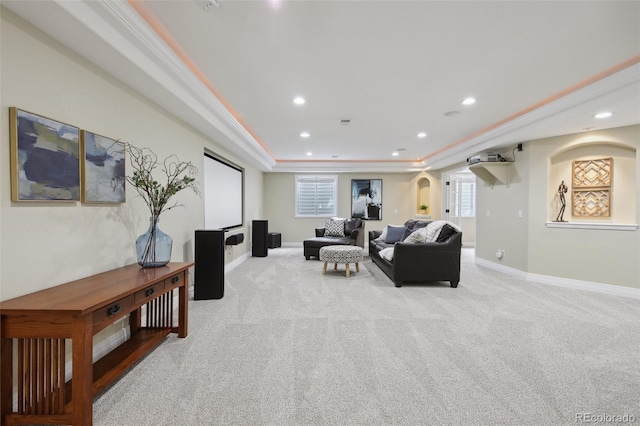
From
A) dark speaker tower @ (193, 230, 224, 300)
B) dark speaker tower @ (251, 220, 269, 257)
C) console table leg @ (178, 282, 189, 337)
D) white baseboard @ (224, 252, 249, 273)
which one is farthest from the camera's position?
dark speaker tower @ (251, 220, 269, 257)

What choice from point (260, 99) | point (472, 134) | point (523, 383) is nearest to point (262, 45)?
point (260, 99)

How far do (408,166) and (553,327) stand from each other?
6.19m

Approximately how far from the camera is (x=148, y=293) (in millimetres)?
2117

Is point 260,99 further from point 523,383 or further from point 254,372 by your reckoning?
point 523,383

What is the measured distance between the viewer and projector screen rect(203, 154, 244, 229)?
4.70 meters

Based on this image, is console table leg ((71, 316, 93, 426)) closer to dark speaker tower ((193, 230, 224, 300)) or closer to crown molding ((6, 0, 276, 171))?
crown molding ((6, 0, 276, 171))

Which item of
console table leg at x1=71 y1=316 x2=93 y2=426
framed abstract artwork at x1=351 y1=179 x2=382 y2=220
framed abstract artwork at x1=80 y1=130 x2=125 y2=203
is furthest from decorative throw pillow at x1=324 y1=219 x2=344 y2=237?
console table leg at x1=71 y1=316 x2=93 y2=426

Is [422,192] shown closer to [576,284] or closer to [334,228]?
[334,228]

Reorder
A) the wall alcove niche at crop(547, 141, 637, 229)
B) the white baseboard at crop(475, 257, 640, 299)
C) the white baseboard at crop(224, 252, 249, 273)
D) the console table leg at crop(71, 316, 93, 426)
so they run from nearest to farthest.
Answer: the console table leg at crop(71, 316, 93, 426) < the white baseboard at crop(475, 257, 640, 299) < the wall alcove niche at crop(547, 141, 637, 229) < the white baseboard at crop(224, 252, 249, 273)

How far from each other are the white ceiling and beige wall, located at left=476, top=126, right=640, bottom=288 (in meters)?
0.44

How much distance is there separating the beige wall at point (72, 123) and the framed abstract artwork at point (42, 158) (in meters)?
0.04

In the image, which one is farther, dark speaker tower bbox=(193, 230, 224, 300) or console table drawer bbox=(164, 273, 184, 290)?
dark speaker tower bbox=(193, 230, 224, 300)

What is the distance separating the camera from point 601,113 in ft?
11.6
